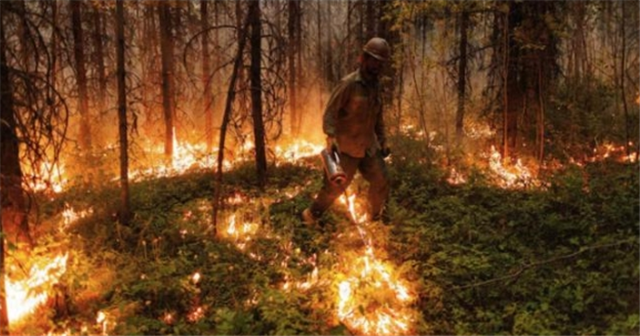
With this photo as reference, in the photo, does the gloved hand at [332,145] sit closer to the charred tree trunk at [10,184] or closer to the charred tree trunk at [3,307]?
the charred tree trunk at [10,184]

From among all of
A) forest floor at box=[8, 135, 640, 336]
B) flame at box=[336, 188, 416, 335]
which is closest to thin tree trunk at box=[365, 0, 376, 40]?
forest floor at box=[8, 135, 640, 336]

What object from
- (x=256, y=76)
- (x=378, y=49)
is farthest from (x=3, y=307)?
(x=256, y=76)

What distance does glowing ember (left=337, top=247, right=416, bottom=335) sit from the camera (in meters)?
4.39

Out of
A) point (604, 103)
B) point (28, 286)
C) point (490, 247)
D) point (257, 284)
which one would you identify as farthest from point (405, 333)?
point (604, 103)

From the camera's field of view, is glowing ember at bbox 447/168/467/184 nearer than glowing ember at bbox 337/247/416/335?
No

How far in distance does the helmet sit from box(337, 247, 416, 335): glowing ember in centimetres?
249

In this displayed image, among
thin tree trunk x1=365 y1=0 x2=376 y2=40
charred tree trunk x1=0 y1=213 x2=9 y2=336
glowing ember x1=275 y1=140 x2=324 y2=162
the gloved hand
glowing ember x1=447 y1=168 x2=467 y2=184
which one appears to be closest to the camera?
charred tree trunk x1=0 y1=213 x2=9 y2=336

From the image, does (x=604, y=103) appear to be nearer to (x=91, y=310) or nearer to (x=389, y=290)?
(x=389, y=290)

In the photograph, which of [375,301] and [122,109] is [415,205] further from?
[122,109]

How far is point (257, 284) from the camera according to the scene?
519 cm

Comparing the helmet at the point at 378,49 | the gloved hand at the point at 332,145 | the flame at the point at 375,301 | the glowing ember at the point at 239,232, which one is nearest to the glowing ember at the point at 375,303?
the flame at the point at 375,301

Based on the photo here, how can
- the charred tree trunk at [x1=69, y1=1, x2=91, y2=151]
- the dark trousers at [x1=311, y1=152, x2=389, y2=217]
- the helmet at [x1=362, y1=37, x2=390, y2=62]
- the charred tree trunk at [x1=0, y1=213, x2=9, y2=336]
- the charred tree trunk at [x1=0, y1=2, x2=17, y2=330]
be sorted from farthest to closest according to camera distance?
1. the charred tree trunk at [x1=69, y1=1, x2=91, y2=151]
2. the dark trousers at [x1=311, y1=152, x2=389, y2=217]
3. the helmet at [x1=362, y1=37, x2=390, y2=62]
4. the charred tree trunk at [x1=0, y1=2, x2=17, y2=330]
5. the charred tree trunk at [x1=0, y1=213, x2=9, y2=336]

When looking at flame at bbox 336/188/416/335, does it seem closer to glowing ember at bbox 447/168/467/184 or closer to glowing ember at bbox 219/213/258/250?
glowing ember at bbox 219/213/258/250

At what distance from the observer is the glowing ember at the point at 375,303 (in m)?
4.39
